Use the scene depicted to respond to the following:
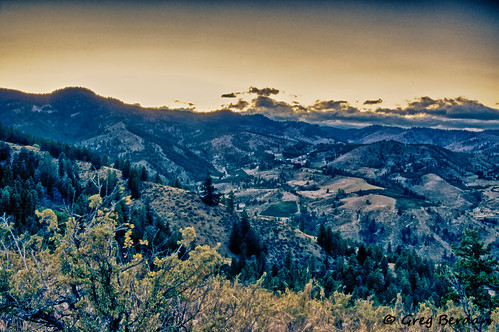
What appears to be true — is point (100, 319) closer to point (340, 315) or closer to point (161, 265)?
point (161, 265)

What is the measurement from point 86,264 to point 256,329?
9033 millimetres

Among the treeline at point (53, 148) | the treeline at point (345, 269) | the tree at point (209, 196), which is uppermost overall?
the treeline at point (53, 148)

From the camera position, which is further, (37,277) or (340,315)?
(340,315)

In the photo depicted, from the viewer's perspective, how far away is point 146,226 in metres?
76.3

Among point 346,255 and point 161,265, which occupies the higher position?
point 161,265

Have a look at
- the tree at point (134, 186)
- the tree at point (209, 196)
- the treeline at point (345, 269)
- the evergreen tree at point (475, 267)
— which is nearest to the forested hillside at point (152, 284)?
the evergreen tree at point (475, 267)

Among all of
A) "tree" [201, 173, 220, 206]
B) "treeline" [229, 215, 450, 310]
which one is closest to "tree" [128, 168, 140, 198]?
"tree" [201, 173, 220, 206]

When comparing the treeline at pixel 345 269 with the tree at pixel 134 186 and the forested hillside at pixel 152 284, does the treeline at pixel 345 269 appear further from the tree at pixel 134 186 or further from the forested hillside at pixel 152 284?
the tree at pixel 134 186

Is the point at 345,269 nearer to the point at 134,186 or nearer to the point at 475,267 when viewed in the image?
the point at 475,267

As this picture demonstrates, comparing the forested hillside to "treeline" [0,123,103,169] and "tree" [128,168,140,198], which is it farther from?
"treeline" [0,123,103,169]

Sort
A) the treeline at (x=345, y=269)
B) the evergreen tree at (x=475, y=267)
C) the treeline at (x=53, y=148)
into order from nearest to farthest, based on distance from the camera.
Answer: the evergreen tree at (x=475, y=267)
the treeline at (x=345, y=269)
the treeline at (x=53, y=148)

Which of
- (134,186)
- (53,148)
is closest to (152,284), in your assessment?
(134,186)

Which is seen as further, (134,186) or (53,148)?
(53,148)

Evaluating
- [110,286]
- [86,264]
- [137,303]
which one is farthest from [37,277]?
[137,303]
